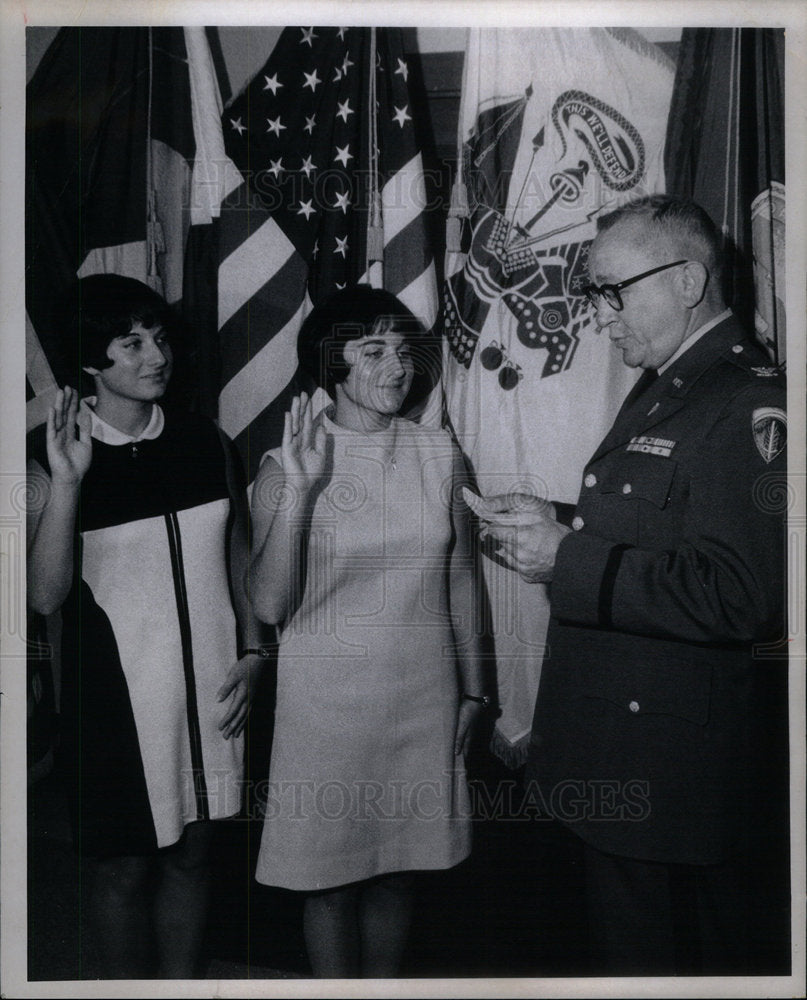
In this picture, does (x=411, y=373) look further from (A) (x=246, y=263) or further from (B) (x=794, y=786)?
(B) (x=794, y=786)

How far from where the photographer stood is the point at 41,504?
248 centimetres

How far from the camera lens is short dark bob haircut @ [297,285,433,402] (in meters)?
2.46

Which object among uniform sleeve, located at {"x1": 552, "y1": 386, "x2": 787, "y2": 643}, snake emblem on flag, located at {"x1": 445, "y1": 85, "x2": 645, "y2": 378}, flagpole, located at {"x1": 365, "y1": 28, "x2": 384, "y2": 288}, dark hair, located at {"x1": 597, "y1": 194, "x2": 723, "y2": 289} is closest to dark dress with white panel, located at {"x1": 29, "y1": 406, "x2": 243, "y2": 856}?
flagpole, located at {"x1": 365, "y1": 28, "x2": 384, "y2": 288}

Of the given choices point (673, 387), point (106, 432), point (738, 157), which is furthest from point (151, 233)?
point (738, 157)

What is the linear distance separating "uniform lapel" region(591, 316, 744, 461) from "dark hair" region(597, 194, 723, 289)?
13 cm

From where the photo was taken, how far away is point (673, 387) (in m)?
2.41

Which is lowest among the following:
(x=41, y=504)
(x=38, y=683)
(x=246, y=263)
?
(x=38, y=683)

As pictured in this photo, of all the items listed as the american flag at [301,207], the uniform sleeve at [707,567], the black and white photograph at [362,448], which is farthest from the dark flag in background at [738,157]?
the american flag at [301,207]

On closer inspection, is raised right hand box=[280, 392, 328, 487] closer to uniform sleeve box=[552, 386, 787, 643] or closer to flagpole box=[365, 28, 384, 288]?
flagpole box=[365, 28, 384, 288]

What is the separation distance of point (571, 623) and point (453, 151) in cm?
120

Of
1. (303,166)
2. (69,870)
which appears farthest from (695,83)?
(69,870)

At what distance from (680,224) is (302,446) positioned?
1.08 m

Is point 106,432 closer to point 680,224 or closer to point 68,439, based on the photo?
point 68,439

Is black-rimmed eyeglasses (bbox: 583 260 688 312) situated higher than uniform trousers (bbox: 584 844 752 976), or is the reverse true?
black-rimmed eyeglasses (bbox: 583 260 688 312)
